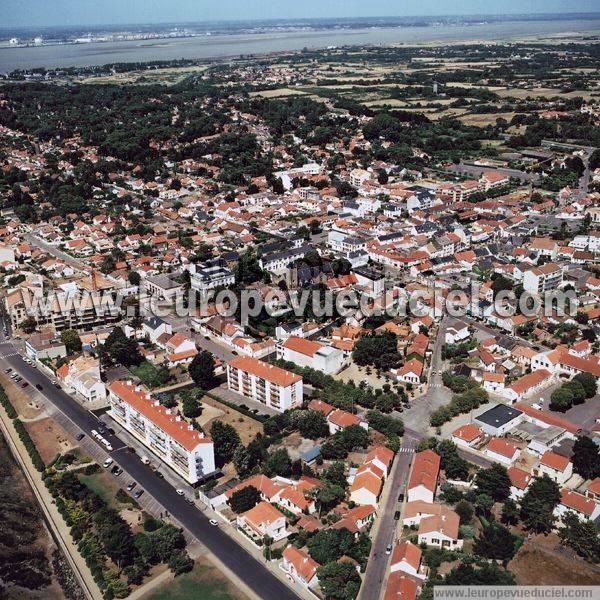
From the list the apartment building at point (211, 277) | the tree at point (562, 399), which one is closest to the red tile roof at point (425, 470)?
the tree at point (562, 399)

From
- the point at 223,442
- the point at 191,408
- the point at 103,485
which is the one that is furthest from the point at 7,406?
the point at 223,442

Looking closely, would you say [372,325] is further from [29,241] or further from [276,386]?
[29,241]

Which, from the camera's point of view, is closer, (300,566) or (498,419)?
(300,566)

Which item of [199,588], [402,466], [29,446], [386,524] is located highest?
[29,446]

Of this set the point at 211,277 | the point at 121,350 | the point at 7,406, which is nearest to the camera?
the point at 7,406

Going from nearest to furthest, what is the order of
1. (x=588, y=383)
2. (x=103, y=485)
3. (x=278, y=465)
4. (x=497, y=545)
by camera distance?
1. (x=497, y=545)
2. (x=278, y=465)
3. (x=103, y=485)
4. (x=588, y=383)

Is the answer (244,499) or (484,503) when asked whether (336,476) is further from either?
(484,503)

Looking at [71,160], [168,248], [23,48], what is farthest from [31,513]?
[23,48]
